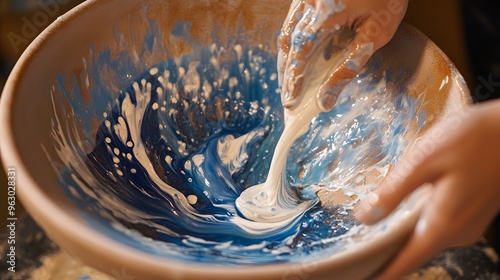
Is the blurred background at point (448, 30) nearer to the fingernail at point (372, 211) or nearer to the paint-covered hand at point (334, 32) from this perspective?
the paint-covered hand at point (334, 32)

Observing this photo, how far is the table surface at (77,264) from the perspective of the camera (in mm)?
776

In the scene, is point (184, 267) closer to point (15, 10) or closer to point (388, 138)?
point (388, 138)

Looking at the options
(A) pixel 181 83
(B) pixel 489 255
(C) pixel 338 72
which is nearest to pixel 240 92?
(A) pixel 181 83

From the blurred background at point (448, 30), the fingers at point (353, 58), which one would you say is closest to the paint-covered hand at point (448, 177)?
the fingers at point (353, 58)

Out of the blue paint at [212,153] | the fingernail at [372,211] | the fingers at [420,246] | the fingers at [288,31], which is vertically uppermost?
the fingers at [288,31]

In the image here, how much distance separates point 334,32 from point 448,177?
0.87 feet

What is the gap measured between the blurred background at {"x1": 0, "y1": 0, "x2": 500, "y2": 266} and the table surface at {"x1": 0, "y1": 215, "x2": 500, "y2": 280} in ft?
0.79

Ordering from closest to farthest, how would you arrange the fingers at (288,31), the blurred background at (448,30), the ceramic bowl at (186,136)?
the ceramic bowl at (186,136), the fingers at (288,31), the blurred background at (448,30)

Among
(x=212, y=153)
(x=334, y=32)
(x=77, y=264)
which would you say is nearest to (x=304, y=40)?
(x=334, y=32)

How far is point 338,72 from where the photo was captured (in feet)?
→ 2.27

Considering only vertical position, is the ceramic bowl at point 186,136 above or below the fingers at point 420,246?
above

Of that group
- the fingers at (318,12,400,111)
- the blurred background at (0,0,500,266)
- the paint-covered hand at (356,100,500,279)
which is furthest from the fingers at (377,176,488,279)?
the blurred background at (0,0,500,266)

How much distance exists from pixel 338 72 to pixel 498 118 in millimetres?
226

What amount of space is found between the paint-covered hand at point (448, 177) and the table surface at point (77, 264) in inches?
11.3
